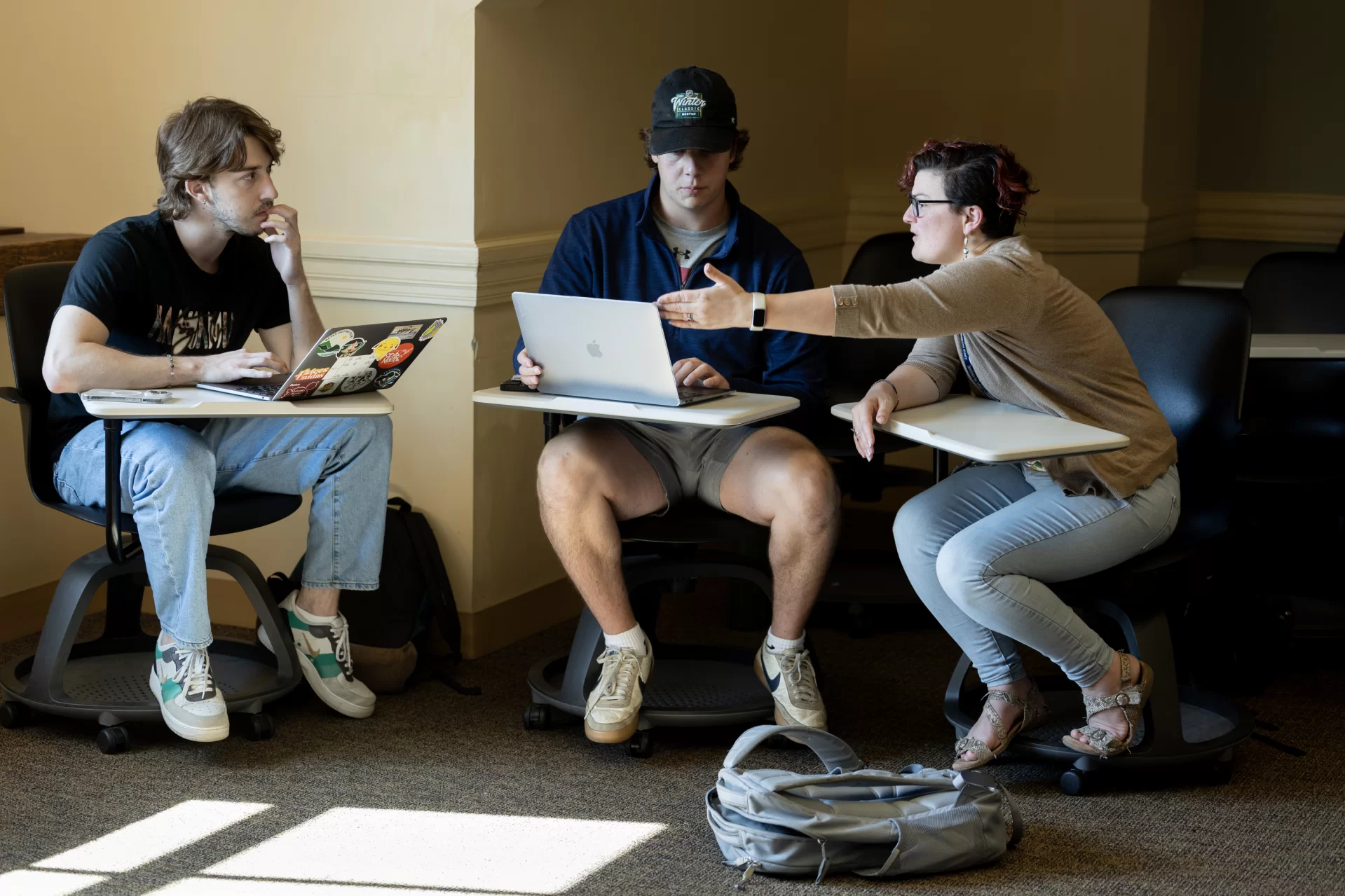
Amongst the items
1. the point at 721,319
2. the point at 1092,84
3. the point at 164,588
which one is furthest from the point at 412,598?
the point at 1092,84

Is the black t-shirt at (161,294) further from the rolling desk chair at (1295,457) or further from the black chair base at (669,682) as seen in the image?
the rolling desk chair at (1295,457)

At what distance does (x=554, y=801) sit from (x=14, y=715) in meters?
1.15

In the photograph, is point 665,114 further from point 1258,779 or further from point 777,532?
point 1258,779

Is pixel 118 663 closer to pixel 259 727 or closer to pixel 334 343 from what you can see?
pixel 259 727

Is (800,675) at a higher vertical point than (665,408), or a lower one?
lower

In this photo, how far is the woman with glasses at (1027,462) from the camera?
262 centimetres

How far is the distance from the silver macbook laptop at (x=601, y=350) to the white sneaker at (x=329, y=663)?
2.52 ft

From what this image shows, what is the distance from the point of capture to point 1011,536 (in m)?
2.72

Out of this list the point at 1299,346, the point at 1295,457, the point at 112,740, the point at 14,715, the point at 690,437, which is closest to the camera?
the point at 112,740

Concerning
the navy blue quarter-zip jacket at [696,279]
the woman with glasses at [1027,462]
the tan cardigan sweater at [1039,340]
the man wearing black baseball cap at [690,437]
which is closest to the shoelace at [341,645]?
the man wearing black baseball cap at [690,437]

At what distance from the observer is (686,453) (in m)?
3.12

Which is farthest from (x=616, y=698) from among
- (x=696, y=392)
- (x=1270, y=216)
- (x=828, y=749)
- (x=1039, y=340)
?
(x=1270, y=216)

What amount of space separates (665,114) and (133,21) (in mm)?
1525

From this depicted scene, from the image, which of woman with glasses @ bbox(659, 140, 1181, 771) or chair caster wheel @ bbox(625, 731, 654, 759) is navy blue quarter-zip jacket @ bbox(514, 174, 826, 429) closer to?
woman with glasses @ bbox(659, 140, 1181, 771)
